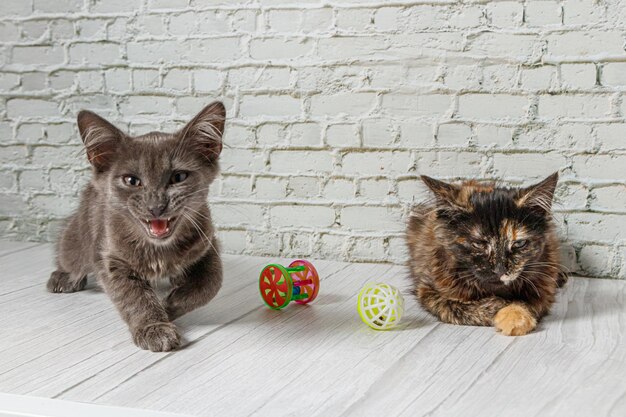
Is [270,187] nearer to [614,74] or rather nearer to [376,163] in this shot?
[376,163]

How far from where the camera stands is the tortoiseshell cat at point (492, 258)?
90.1 inches

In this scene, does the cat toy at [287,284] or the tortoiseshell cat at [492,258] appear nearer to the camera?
the tortoiseshell cat at [492,258]

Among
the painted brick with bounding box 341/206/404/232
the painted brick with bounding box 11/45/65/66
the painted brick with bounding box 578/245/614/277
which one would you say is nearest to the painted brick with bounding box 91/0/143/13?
the painted brick with bounding box 11/45/65/66

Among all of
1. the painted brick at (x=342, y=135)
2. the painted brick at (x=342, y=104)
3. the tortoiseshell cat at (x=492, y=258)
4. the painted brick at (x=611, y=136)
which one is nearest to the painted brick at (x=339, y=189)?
the painted brick at (x=342, y=135)

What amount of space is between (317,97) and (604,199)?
1.22m

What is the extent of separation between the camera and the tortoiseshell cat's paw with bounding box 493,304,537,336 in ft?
7.32

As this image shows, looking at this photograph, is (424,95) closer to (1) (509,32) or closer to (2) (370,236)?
(1) (509,32)

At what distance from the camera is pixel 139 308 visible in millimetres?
2244

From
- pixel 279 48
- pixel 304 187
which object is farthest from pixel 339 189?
pixel 279 48

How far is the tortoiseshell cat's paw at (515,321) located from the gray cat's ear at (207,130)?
102 centimetres

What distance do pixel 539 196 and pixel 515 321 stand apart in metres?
0.40

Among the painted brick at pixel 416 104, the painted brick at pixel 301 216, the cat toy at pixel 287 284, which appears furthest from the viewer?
the painted brick at pixel 301 216

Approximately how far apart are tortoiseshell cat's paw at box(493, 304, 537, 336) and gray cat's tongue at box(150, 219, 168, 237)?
104 centimetres

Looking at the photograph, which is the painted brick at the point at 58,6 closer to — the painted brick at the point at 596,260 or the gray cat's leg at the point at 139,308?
the gray cat's leg at the point at 139,308
